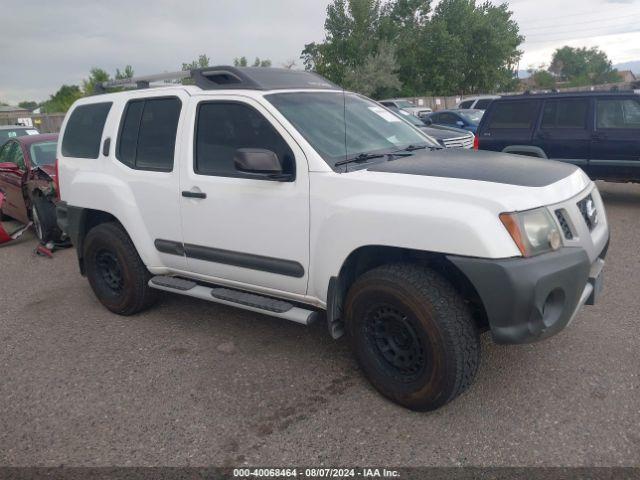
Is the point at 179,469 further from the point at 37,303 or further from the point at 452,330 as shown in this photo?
the point at 37,303

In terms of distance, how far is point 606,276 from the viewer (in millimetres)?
5191

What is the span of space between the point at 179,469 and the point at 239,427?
1.40 ft

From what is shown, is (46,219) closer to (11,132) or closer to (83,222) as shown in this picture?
(83,222)

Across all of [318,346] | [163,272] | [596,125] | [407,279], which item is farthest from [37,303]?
[596,125]

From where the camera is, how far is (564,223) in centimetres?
296

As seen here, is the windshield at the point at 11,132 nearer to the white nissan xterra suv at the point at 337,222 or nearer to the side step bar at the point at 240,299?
the white nissan xterra suv at the point at 337,222

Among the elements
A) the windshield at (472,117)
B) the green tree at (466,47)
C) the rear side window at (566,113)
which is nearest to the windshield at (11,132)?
the rear side window at (566,113)

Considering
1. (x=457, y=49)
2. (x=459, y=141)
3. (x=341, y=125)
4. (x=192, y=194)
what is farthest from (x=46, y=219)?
(x=457, y=49)

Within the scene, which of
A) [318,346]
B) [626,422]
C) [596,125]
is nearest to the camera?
[626,422]

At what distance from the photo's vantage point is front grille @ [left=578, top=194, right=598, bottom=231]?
10.7 feet

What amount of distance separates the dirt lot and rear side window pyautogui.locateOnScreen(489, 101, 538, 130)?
447 centimetres

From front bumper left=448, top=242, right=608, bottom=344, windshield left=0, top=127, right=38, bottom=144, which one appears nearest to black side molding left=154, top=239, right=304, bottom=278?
front bumper left=448, top=242, right=608, bottom=344

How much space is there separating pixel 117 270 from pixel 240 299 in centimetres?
157

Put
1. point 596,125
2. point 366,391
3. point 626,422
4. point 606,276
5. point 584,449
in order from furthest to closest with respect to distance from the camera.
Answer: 1. point 596,125
2. point 606,276
3. point 366,391
4. point 626,422
5. point 584,449
